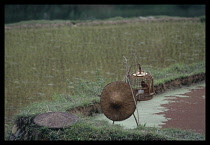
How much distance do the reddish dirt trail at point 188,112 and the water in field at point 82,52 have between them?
2282 mm

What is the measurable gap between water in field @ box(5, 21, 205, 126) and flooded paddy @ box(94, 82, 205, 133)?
194cm

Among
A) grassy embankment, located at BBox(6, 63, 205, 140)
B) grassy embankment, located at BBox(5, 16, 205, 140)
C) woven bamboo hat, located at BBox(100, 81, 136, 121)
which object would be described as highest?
grassy embankment, located at BBox(5, 16, 205, 140)

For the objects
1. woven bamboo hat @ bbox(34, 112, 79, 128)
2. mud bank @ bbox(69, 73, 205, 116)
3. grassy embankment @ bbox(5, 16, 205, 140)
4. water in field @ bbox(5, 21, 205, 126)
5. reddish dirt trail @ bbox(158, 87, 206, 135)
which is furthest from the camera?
water in field @ bbox(5, 21, 205, 126)

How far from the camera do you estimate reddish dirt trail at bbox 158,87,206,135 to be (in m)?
8.95

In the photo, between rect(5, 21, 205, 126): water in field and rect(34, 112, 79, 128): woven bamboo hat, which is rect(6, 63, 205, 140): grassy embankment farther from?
rect(5, 21, 205, 126): water in field

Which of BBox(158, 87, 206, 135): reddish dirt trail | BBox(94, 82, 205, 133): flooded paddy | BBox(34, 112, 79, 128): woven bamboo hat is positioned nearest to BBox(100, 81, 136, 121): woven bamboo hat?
BBox(94, 82, 205, 133): flooded paddy

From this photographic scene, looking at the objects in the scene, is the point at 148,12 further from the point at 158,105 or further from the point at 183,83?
the point at 158,105

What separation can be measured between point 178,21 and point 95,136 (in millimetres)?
10087

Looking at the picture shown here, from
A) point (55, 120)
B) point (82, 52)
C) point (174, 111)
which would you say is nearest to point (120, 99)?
point (55, 120)

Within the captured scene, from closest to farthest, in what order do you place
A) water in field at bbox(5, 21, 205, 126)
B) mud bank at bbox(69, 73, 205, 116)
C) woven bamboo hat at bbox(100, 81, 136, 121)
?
1. woven bamboo hat at bbox(100, 81, 136, 121)
2. mud bank at bbox(69, 73, 205, 116)
3. water in field at bbox(5, 21, 205, 126)

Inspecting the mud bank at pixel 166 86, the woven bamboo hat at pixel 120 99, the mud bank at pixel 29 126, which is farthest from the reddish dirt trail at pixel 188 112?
the mud bank at pixel 29 126

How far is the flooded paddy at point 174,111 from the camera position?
902cm

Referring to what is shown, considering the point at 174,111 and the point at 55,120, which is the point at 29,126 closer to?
the point at 55,120

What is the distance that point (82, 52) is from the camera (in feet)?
47.2
